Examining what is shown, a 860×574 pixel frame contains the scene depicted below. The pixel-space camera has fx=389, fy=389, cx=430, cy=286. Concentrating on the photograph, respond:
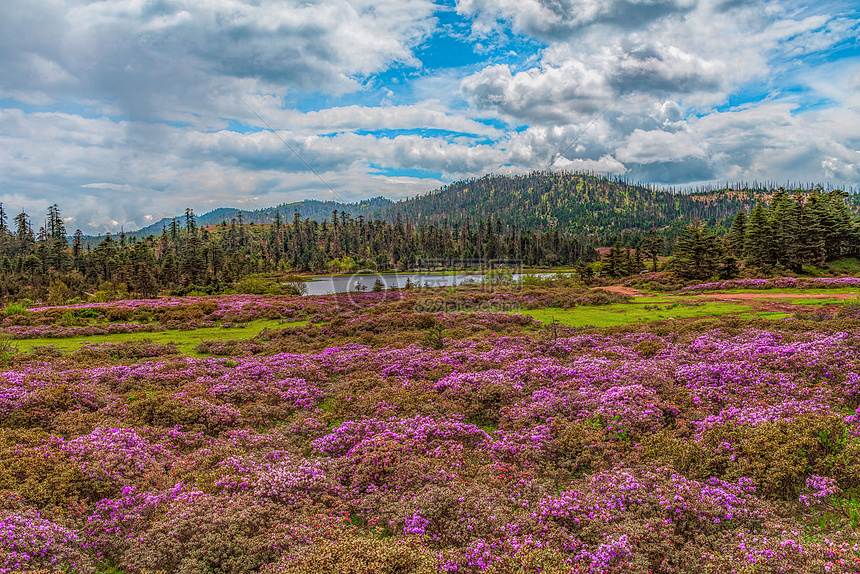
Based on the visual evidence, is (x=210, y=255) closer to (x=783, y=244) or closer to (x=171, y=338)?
(x=171, y=338)

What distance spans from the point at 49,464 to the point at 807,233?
6823 cm

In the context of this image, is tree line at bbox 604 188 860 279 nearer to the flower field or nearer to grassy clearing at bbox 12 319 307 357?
the flower field

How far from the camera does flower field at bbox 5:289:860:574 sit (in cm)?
571

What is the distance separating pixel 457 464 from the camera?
27.2 ft

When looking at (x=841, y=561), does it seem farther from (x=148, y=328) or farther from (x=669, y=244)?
(x=669, y=244)

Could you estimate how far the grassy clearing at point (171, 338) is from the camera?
2262 cm

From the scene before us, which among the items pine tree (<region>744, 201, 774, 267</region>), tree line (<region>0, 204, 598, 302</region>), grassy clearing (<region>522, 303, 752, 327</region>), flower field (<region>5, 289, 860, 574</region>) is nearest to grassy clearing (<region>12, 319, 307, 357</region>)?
flower field (<region>5, 289, 860, 574</region>)

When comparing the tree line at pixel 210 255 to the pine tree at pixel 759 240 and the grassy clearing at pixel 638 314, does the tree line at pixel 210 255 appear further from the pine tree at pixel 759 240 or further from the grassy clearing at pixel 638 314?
the pine tree at pixel 759 240

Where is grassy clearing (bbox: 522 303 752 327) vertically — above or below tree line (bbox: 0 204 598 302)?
below

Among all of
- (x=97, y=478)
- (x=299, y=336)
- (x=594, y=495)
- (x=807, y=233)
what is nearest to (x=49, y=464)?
(x=97, y=478)

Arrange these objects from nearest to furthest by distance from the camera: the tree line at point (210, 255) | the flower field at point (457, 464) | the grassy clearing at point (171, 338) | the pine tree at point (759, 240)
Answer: the flower field at point (457, 464), the grassy clearing at point (171, 338), the pine tree at point (759, 240), the tree line at point (210, 255)

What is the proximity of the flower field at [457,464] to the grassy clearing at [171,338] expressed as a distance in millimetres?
8393

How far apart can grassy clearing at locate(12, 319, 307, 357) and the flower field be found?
839 cm

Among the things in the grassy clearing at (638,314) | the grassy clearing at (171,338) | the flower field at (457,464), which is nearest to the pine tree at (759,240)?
the grassy clearing at (638,314)
